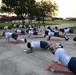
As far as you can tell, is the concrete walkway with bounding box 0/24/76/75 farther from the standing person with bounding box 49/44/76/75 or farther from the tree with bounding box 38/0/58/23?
the tree with bounding box 38/0/58/23

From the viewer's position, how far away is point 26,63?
6332 millimetres

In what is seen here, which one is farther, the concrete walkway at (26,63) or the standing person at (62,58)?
the concrete walkway at (26,63)

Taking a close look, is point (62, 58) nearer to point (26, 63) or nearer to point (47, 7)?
point (26, 63)

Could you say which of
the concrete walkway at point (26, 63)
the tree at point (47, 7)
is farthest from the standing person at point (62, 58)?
the tree at point (47, 7)

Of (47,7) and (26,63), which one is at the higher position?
(47,7)

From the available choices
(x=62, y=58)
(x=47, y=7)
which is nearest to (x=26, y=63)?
(x=62, y=58)

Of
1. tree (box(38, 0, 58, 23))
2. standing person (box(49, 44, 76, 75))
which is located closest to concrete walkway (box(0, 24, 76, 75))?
standing person (box(49, 44, 76, 75))

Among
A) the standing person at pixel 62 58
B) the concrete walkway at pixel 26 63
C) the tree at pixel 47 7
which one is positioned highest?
the tree at pixel 47 7

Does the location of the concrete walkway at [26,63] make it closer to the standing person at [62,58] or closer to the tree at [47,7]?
the standing person at [62,58]

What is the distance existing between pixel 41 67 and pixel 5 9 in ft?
95.3

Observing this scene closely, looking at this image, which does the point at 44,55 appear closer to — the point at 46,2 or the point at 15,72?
the point at 15,72

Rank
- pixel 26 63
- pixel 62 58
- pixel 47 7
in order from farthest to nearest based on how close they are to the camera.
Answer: pixel 47 7 → pixel 26 63 → pixel 62 58

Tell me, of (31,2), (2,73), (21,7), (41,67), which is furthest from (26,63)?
(31,2)

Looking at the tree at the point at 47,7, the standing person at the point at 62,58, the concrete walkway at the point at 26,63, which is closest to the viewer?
the standing person at the point at 62,58
